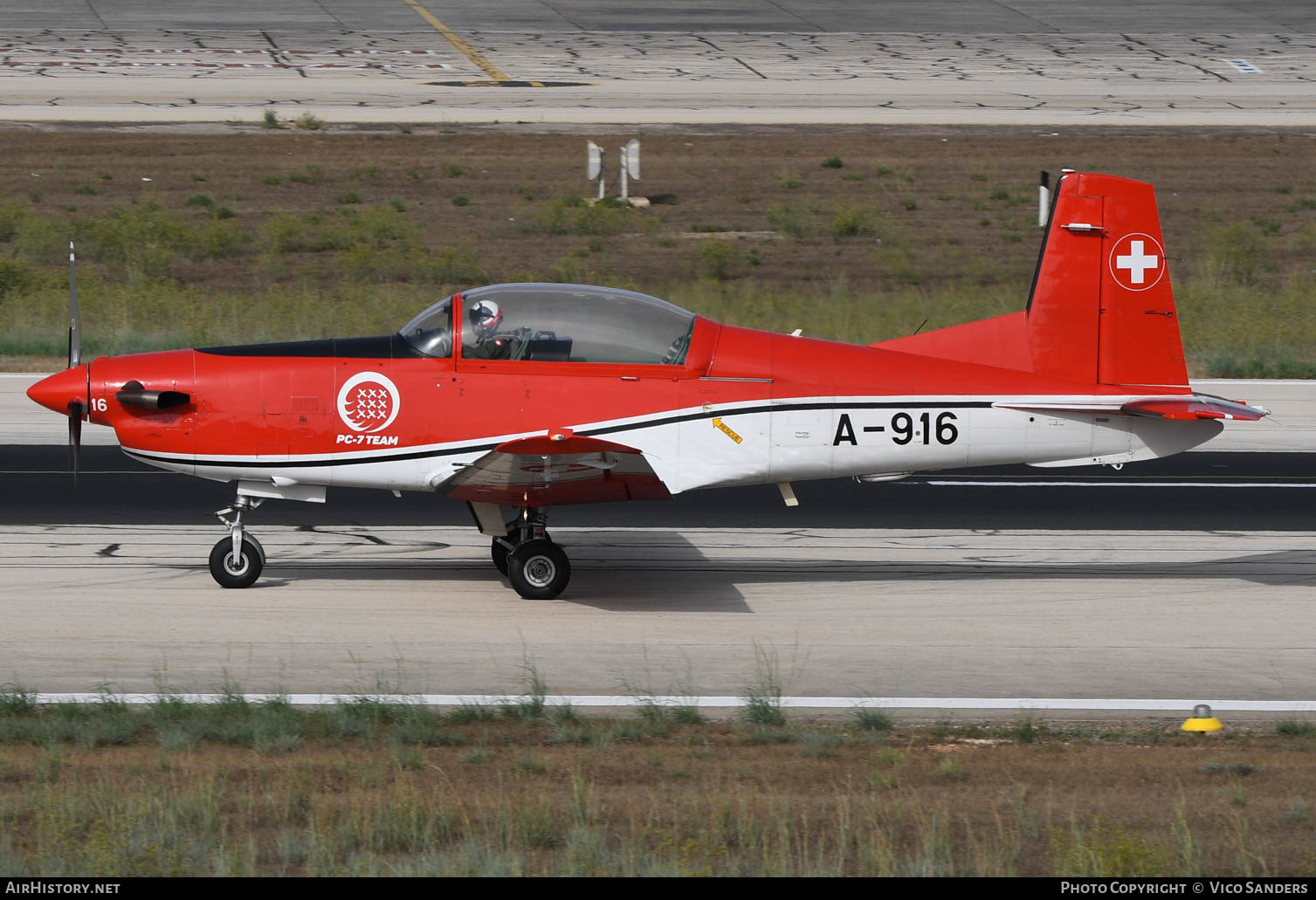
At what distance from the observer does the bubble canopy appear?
35.1 ft

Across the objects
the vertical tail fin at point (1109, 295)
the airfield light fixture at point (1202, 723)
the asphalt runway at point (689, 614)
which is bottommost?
the airfield light fixture at point (1202, 723)

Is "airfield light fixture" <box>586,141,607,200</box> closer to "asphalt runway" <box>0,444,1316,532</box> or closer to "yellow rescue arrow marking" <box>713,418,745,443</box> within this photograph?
"asphalt runway" <box>0,444,1316,532</box>

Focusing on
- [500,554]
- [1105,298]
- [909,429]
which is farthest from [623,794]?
[1105,298]

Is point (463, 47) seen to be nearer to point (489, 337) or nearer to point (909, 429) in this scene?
point (489, 337)

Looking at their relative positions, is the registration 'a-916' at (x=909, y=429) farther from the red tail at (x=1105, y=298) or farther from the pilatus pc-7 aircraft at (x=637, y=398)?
the red tail at (x=1105, y=298)

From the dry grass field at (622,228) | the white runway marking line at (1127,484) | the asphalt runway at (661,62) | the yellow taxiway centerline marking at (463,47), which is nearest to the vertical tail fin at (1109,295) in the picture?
the white runway marking line at (1127,484)

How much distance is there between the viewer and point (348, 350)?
35.3 ft

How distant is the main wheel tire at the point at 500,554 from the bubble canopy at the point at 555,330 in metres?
1.84

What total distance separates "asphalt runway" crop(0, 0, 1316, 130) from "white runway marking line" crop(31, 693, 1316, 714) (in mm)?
39277

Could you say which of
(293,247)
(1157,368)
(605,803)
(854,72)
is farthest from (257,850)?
(854,72)

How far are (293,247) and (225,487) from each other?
63.7 feet

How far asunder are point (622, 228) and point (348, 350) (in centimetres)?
2503

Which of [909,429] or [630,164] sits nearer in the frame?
[909,429]

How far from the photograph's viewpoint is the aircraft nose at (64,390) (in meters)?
10.5
